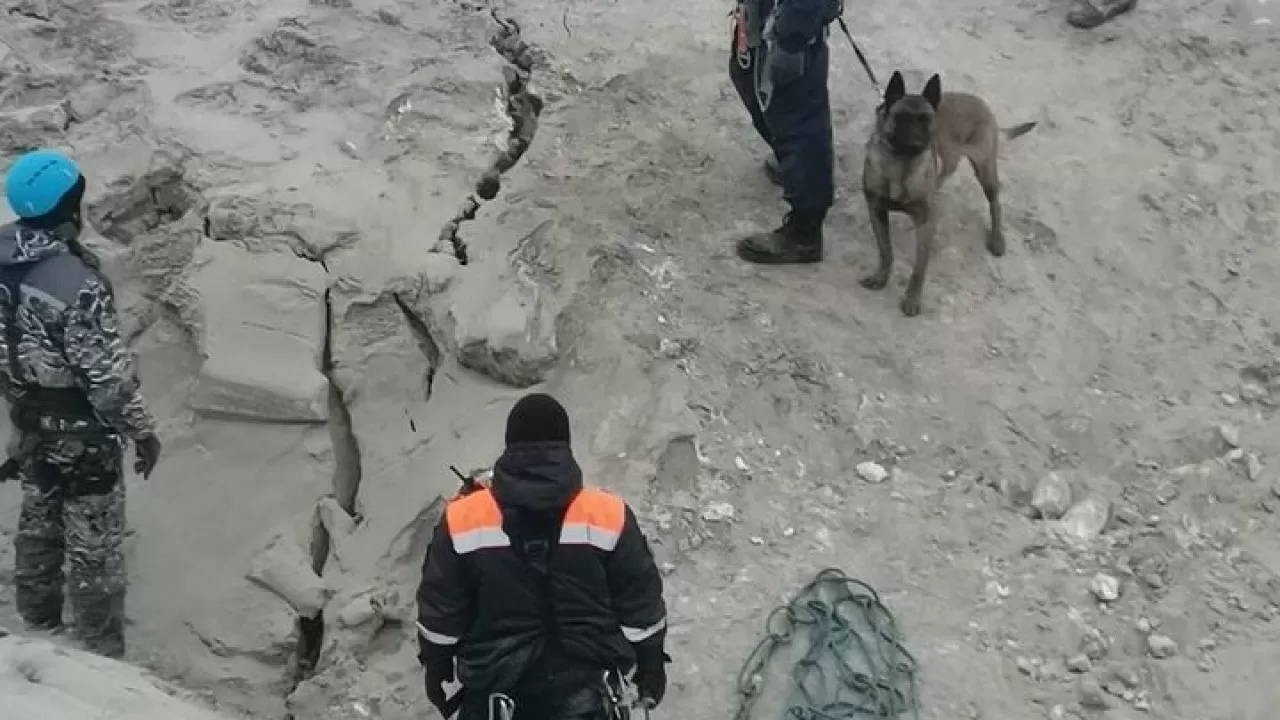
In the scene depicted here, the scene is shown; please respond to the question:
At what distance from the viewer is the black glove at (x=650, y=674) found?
3.53 meters

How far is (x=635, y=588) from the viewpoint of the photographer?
3.39m

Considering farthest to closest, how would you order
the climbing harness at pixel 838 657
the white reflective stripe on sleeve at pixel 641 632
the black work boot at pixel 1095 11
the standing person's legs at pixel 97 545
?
the black work boot at pixel 1095 11 < the climbing harness at pixel 838 657 < the standing person's legs at pixel 97 545 < the white reflective stripe on sleeve at pixel 641 632

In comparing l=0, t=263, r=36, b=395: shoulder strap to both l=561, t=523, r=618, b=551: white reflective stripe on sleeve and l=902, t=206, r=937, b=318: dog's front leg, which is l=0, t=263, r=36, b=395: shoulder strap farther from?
l=902, t=206, r=937, b=318: dog's front leg

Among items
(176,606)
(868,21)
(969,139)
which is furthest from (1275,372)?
(176,606)

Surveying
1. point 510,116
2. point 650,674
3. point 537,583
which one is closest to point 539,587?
point 537,583

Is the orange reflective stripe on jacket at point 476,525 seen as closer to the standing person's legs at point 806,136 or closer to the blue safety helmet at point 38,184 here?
the blue safety helmet at point 38,184

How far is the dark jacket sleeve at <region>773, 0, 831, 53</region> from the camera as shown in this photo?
537 cm

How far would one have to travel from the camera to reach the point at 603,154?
6227 mm

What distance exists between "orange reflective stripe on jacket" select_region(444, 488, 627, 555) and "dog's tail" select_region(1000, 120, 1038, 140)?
3.89 m

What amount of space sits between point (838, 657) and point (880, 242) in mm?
2011

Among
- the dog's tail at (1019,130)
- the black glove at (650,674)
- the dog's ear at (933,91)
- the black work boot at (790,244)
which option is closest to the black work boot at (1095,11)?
the dog's tail at (1019,130)

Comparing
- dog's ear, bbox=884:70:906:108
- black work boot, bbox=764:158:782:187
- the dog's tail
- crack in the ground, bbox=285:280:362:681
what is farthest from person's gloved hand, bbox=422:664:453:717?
the dog's tail

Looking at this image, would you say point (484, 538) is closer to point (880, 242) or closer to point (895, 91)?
point (880, 242)

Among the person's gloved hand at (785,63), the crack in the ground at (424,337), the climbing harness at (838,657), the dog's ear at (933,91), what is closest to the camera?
the climbing harness at (838,657)
